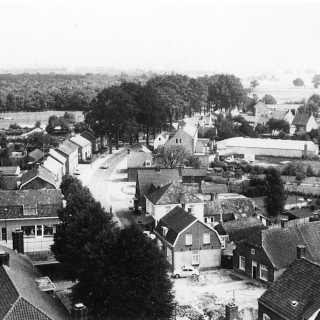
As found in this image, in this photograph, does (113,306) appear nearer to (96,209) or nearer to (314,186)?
(96,209)

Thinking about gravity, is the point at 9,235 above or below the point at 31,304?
below

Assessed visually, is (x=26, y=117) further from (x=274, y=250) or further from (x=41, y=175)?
(x=274, y=250)

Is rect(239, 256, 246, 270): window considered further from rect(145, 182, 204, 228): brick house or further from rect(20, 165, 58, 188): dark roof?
rect(20, 165, 58, 188): dark roof

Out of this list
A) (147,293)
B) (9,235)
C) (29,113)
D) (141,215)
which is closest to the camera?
(147,293)

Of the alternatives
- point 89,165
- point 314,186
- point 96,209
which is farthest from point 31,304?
point 89,165

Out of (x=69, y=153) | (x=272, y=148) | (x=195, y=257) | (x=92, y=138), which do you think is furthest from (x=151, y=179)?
(x=272, y=148)

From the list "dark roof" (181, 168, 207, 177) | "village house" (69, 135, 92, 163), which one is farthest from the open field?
"dark roof" (181, 168, 207, 177)

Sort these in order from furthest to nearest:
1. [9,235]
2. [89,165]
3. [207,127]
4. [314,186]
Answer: [207,127]
[89,165]
[314,186]
[9,235]
